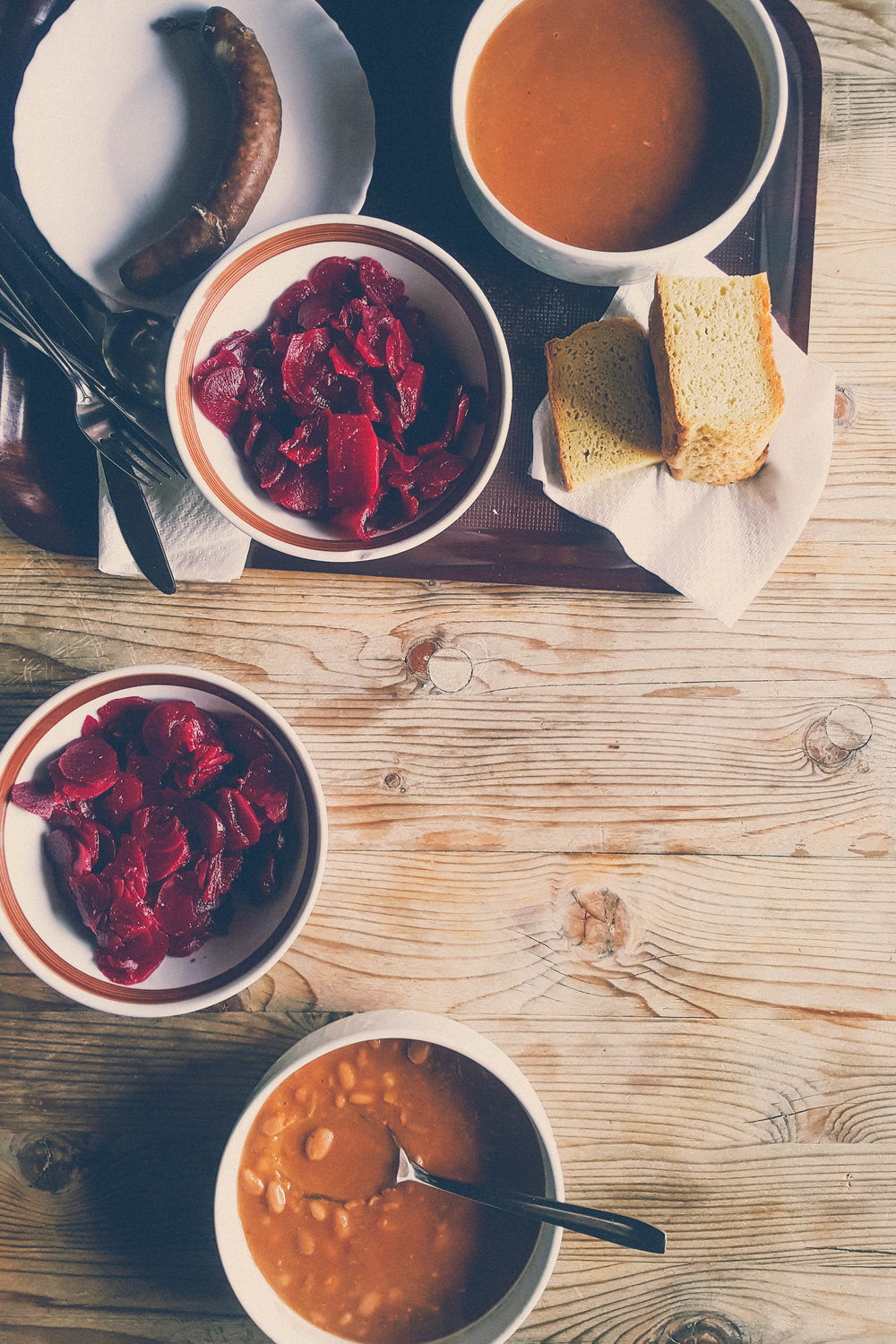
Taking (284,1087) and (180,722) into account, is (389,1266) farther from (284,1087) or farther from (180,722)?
(180,722)

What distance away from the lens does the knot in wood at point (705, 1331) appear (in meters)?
1.57

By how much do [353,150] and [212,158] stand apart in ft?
0.75

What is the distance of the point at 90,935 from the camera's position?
4.50 ft

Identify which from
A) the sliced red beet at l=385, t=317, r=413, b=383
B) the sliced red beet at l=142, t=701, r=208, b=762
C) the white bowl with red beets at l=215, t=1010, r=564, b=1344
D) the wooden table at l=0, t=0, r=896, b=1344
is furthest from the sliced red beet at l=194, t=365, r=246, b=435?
the white bowl with red beets at l=215, t=1010, r=564, b=1344

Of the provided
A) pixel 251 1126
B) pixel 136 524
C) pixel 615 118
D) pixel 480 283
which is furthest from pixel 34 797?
pixel 615 118

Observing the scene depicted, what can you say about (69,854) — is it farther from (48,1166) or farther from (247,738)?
(48,1166)

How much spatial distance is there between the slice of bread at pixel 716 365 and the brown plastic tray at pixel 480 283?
10cm

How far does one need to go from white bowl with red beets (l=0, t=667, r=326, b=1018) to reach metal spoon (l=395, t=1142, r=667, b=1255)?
445 mm

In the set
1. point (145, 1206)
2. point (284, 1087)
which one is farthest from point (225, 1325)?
point (284, 1087)

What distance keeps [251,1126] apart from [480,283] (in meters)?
1.40

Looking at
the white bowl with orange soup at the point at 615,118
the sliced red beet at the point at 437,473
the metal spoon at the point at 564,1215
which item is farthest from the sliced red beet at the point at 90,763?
the white bowl with orange soup at the point at 615,118

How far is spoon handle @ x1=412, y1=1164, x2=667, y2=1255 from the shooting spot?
4.21 ft

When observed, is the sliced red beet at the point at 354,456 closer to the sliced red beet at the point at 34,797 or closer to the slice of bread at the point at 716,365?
the slice of bread at the point at 716,365

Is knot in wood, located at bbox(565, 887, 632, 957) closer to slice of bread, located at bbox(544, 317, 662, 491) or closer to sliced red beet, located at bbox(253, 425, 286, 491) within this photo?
slice of bread, located at bbox(544, 317, 662, 491)
